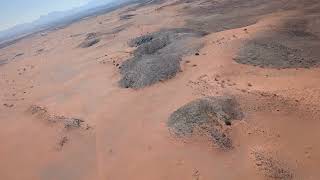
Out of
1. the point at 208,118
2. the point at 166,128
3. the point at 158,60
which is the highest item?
the point at 158,60

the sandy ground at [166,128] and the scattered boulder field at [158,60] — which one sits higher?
the scattered boulder field at [158,60]

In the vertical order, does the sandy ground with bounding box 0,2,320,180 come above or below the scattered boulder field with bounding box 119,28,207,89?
below

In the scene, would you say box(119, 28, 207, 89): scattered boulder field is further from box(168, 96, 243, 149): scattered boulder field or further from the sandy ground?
box(168, 96, 243, 149): scattered boulder field

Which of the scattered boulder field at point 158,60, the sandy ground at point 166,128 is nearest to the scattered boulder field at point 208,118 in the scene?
the sandy ground at point 166,128

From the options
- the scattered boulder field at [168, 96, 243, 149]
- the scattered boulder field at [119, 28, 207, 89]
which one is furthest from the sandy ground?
the scattered boulder field at [119, 28, 207, 89]

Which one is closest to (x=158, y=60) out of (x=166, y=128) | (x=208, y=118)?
(x=166, y=128)

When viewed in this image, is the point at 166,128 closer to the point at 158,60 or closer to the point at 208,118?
the point at 208,118

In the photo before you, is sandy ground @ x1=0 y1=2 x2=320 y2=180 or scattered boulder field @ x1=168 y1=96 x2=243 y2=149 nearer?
sandy ground @ x1=0 y1=2 x2=320 y2=180

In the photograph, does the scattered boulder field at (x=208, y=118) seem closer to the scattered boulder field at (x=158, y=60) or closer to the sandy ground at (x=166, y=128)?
the sandy ground at (x=166, y=128)

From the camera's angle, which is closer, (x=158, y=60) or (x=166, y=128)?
(x=166, y=128)
